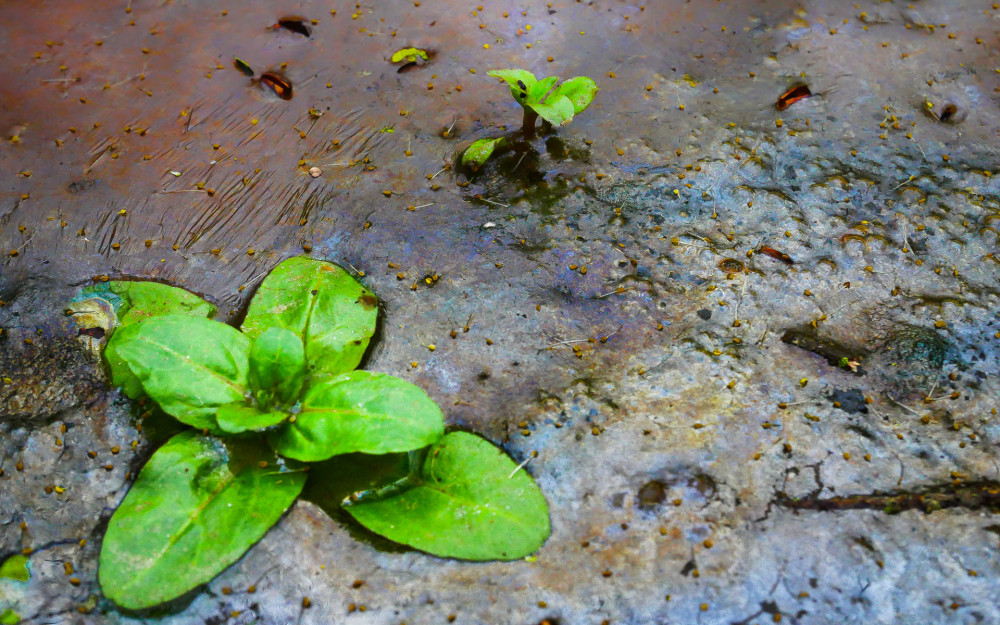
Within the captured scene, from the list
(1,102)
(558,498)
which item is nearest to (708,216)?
(558,498)

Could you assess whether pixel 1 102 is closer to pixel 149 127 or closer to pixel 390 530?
pixel 149 127

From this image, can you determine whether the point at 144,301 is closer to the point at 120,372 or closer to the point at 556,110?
the point at 120,372

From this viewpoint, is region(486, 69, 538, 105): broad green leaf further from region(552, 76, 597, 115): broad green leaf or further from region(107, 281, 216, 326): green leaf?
region(107, 281, 216, 326): green leaf

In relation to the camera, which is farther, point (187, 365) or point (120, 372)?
point (120, 372)

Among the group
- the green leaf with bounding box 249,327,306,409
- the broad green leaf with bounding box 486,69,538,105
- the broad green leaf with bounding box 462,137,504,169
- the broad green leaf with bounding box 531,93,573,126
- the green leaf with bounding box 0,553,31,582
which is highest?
the broad green leaf with bounding box 486,69,538,105

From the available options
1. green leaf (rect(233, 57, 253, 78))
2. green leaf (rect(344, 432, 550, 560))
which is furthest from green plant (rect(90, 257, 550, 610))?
green leaf (rect(233, 57, 253, 78))

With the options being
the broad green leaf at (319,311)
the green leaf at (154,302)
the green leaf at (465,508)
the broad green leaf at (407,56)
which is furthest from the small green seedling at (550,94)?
the green leaf at (154,302)

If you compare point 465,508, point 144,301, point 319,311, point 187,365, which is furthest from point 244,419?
point 144,301
